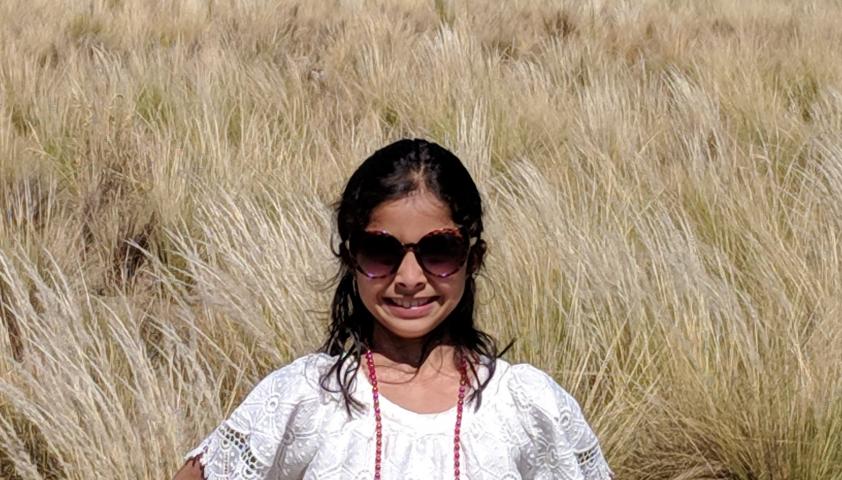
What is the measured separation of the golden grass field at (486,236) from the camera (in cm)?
246

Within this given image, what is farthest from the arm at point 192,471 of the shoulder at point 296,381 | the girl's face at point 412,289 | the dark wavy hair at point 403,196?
the girl's face at point 412,289

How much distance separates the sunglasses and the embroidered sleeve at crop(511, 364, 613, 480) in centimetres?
23

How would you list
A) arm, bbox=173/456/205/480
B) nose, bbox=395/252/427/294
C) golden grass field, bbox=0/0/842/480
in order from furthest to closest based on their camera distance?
golden grass field, bbox=0/0/842/480 → arm, bbox=173/456/205/480 → nose, bbox=395/252/427/294

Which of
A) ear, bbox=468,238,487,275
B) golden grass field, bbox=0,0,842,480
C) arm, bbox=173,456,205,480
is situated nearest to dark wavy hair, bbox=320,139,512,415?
ear, bbox=468,238,487,275

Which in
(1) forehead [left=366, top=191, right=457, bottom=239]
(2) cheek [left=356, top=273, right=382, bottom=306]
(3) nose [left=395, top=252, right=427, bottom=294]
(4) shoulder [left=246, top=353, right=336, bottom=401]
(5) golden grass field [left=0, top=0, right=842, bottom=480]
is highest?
(1) forehead [left=366, top=191, right=457, bottom=239]

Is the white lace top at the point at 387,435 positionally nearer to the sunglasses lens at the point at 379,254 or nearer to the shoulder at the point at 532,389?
the shoulder at the point at 532,389

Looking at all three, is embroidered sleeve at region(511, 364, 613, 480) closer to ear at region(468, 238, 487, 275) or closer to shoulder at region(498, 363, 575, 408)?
shoulder at region(498, 363, 575, 408)

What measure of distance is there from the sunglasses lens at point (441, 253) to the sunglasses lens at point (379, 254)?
4 cm

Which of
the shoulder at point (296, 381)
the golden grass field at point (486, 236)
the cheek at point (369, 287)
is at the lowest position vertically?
the golden grass field at point (486, 236)

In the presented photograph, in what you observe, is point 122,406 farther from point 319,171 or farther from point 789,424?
point 319,171

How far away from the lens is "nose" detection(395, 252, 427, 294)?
1707 mm

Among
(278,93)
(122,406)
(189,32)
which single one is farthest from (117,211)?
(189,32)

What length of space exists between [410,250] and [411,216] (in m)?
0.06

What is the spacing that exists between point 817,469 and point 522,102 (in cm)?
288
